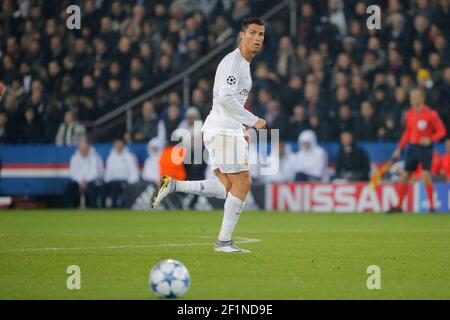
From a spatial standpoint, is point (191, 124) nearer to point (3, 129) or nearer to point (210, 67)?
point (210, 67)

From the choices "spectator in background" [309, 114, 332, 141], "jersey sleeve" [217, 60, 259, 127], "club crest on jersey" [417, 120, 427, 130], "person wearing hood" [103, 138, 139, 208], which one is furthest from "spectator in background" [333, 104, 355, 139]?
"jersey sleeve" [217, 60, 259, 127]

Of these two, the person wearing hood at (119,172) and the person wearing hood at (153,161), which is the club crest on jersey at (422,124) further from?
the person wearing hood at (119,172)

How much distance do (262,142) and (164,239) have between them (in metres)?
7.95

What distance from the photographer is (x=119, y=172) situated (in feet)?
69.8

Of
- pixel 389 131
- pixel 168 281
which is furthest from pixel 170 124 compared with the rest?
pixel 168 281

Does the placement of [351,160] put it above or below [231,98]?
below

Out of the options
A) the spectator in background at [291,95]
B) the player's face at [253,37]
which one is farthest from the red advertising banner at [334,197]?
the player's face at [253,37]

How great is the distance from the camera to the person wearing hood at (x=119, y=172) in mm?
21297

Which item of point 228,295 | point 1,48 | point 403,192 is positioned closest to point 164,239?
point 228,295

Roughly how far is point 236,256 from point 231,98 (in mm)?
1647

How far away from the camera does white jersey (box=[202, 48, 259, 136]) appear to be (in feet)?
35.3

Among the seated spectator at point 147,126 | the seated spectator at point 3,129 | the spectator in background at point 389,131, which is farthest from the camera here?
the seated spectator at point 3,129

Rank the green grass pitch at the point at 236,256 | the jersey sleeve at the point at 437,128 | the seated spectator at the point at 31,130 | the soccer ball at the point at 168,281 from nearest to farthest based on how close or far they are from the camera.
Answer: the soccer ball at the point at 168,281, the green grass pitch at the point at 236,256, the jersey sleeve at the point at 437,128, the seated spectator at the point at 31,130

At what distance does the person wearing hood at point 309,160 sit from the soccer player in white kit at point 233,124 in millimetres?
9506
